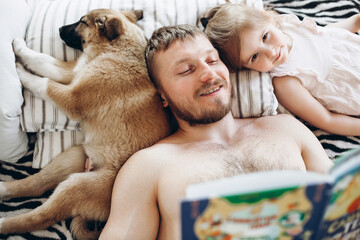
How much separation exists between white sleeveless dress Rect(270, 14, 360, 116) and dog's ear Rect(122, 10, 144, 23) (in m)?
0.77

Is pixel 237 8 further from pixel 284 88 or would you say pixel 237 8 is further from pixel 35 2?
pixel 35 2

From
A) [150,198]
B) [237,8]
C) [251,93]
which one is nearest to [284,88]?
[251,93]

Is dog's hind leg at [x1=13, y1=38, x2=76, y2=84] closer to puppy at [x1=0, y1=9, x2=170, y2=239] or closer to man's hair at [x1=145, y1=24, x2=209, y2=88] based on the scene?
puppy at [x1=0, y1=9, x2=170, y2=239]

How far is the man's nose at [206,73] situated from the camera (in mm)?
1103

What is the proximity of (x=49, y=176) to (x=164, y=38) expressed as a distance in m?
0.83

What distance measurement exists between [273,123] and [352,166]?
2.00 feet

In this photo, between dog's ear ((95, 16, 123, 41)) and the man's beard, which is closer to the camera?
the man's beard

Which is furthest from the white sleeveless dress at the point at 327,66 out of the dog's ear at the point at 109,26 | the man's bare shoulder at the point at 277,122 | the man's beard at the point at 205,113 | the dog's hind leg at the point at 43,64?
the dog's hind leg at the point at 43,64

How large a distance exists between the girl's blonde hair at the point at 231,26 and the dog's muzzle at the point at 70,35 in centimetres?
64

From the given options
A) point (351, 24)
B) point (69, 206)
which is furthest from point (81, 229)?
point (351, 24)

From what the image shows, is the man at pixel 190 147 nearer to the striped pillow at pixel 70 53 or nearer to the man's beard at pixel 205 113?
the man's beard at pixel 205 113

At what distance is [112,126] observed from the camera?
1.26 meters

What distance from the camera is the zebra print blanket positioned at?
3.88 feet

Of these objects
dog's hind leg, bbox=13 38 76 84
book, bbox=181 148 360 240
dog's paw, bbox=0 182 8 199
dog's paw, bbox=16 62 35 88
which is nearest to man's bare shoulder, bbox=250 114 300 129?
book, bbox=181 148 360 240
